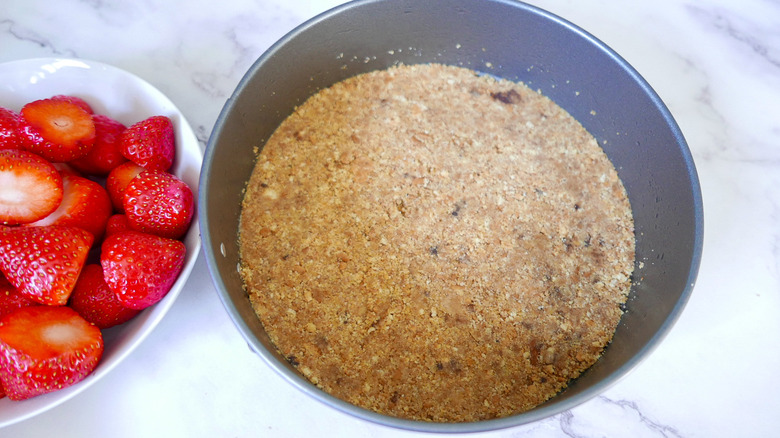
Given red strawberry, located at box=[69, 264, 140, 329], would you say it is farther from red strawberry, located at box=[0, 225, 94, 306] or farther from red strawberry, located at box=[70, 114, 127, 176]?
red strawberry, located at box=[70, 114, 127, 176]

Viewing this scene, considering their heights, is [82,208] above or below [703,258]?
below

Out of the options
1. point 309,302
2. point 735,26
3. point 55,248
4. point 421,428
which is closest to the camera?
point 421,428

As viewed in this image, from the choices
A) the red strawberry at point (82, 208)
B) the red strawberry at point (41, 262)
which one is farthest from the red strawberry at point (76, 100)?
the red strawberry at point (41, 262)

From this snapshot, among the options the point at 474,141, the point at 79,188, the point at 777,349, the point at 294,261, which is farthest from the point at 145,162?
the point at 777,349

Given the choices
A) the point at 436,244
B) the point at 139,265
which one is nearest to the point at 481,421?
the point at 436,244

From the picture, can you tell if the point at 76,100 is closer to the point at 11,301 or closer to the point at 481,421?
the point at 11,301

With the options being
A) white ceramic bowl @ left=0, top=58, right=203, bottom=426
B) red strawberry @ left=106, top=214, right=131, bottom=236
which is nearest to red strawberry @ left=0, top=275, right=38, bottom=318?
red strawberry @ left=106, top=214, right=131, bottom=236

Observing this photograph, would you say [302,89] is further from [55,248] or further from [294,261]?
[55,248]
